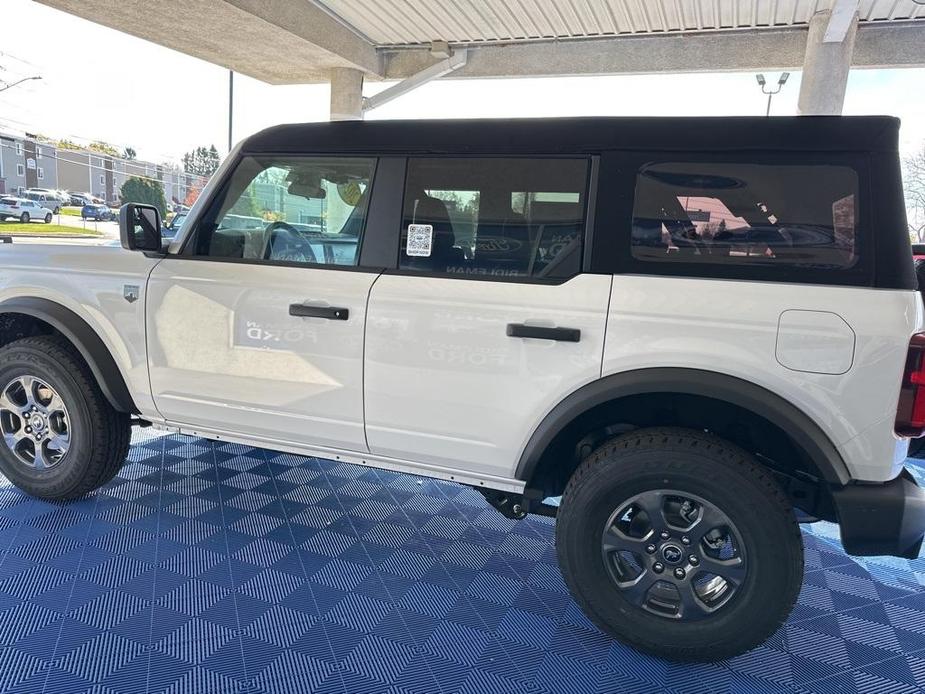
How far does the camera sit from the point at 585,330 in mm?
2197

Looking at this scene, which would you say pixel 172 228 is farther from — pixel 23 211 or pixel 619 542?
pixel 23 211

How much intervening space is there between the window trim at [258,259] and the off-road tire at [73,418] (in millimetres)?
768

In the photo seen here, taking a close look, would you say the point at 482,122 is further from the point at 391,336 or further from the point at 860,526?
the point at 860,526

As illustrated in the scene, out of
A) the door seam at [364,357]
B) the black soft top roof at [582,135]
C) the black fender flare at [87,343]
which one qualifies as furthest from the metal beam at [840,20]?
the black fender flare at [87,343]

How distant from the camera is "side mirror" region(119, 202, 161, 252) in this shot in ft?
9.02

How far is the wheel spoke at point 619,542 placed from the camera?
221 cm

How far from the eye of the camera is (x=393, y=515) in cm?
327

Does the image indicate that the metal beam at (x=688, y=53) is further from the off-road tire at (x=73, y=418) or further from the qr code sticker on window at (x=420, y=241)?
the off-road tire at (x=73, y=418)

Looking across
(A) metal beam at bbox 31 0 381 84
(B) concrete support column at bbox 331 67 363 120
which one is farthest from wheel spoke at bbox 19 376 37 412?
(B) concrete support column at bbox 331 67 363 120

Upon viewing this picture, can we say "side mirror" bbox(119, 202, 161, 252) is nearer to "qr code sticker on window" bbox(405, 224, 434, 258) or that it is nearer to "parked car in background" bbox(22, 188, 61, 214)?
"qr code sticker on window" bbox(405, 224, 434, 258)

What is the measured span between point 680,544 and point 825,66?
7.94m

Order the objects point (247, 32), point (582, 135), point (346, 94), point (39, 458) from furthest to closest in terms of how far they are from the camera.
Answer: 1. point (346, 94)
2. point (247, 32)
3. point (39, 458)
4. point (582, 135)

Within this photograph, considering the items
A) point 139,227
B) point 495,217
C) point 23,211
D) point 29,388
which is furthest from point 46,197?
point 495,217

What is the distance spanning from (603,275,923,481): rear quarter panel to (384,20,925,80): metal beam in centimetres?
808
